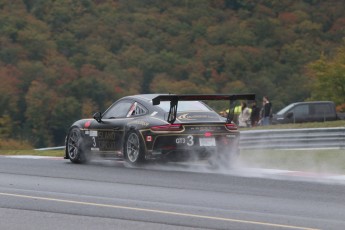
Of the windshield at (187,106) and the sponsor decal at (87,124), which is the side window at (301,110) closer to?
the sponsor decal at (87,124)

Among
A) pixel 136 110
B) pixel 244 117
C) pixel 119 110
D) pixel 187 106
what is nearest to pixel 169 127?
pixel 187 106

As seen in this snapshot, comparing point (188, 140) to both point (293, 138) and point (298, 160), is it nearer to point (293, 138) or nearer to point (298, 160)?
point (298, 160)

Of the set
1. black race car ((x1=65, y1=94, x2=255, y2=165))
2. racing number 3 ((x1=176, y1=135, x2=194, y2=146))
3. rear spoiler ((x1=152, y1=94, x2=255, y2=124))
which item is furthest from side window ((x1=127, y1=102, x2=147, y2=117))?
racing number 3 ((x1=176, y1=135, x2=194, y2=146))

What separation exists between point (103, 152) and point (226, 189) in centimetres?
519

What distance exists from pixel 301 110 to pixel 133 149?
27284mm

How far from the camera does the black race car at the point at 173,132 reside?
16.5 metres

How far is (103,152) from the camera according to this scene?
→ 699 inches

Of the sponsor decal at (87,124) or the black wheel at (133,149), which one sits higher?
the sponsor decal at (87,124)

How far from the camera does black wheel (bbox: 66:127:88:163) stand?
18.1 m

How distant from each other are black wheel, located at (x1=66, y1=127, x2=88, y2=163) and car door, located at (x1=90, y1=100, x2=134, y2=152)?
0.94ft

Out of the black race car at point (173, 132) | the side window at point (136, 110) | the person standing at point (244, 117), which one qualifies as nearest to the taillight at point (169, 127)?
the black race car at point (173, 132)

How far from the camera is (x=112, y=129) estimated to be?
690 inches

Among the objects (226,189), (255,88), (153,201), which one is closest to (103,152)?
(226,189)

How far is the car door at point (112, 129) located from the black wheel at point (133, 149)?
0.22 m
